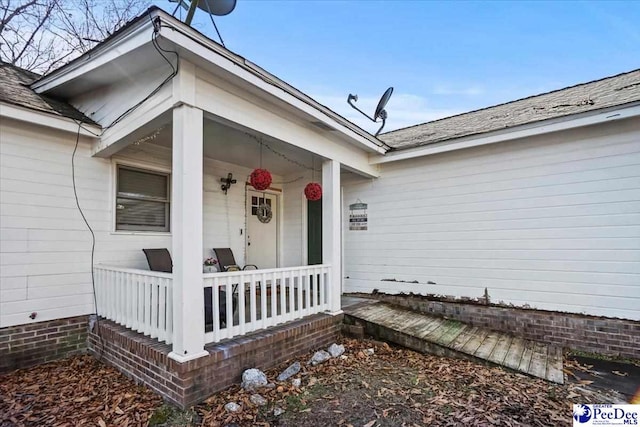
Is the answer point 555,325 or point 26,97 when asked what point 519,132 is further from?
point 26,97

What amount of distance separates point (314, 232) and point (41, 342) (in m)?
4.69

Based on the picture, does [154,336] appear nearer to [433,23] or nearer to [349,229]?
[349,229]

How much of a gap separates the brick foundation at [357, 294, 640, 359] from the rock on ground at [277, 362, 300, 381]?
→ 9.13 feet

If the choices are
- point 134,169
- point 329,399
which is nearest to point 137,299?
point 134,169

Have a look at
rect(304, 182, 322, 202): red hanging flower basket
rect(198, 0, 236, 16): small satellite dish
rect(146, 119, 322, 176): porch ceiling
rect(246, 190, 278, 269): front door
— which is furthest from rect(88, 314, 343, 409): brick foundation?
rect(198, 0, 236, 16): small satellite dish

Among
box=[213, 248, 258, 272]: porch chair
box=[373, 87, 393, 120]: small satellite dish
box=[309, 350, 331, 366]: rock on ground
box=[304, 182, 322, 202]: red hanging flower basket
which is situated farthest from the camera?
box=[373, 87, 393, 120]: small satellite dish

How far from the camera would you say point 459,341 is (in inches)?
171

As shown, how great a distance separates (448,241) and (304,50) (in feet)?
25.1

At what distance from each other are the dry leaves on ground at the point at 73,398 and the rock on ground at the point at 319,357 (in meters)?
1.68

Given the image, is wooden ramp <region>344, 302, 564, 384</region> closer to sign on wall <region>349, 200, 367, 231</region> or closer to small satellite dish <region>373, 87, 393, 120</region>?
sign on wall <region>349, 200, 367, 231</region>

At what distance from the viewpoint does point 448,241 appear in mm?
5410

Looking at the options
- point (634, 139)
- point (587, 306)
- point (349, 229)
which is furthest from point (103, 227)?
point (634, 139)

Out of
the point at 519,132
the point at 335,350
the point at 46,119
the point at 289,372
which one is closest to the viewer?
the point at 289,372

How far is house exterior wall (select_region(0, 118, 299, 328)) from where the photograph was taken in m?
3.62
